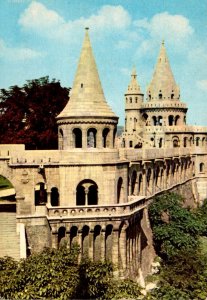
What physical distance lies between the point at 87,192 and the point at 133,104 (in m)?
29.2

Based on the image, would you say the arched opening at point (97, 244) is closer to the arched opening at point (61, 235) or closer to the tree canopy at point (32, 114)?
the arched opening at point (61, 235)

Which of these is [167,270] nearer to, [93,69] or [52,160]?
[52,160]

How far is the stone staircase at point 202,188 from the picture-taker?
170ft

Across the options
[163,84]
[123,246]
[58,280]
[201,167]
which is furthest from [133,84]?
[58,280]

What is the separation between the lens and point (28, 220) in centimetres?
2669

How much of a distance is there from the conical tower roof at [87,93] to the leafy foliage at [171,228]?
10.3 metres

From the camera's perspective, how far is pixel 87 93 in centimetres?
2739

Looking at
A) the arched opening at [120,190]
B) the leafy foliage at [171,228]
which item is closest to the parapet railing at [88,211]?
the arched opening at [120,190]

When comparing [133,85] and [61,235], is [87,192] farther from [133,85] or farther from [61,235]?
[133,85]

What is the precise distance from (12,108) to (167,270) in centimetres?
2043

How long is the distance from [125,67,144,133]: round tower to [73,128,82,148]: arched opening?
26810 mm

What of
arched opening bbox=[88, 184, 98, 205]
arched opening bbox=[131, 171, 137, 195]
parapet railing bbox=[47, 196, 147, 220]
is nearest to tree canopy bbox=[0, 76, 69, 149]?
arched opening bbox=[131, 171, 137, 195]

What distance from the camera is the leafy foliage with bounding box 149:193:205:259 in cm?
3244

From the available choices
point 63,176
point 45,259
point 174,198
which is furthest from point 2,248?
point 174,198
